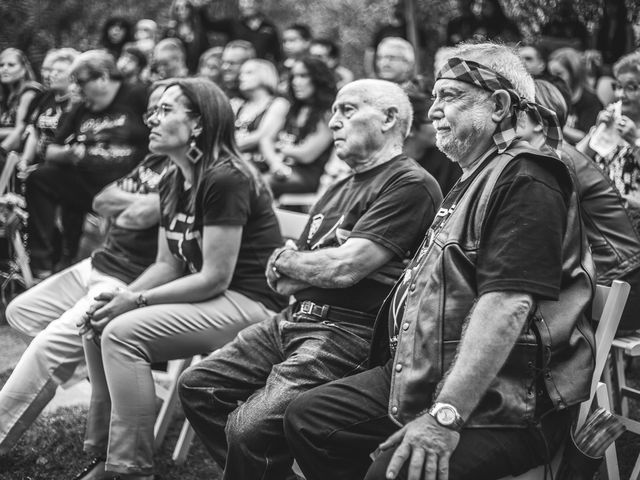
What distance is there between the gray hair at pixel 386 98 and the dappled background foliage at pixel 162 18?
5.83 m

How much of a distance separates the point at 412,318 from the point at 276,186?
13.9 feet

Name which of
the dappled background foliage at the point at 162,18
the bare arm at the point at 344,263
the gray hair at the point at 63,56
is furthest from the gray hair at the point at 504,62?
the dappled background foliage at the point at 162,18

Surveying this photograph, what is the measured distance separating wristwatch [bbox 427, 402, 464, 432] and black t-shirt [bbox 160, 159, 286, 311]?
59.7 inches

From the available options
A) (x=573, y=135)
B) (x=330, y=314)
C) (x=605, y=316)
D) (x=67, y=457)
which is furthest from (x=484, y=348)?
(x=573, y=135)

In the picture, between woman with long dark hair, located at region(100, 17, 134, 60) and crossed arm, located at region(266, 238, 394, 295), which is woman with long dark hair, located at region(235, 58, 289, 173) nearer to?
woman with long dark hair, located at region(100, 17, 134, 60)

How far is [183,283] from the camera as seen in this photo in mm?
3338

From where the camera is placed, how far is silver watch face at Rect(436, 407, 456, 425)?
2021mm

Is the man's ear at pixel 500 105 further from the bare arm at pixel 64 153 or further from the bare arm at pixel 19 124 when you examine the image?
the bare arm at pixel 19 124

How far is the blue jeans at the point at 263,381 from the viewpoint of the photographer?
8.75 ft

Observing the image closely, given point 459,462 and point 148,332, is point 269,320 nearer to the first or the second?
point 148,332

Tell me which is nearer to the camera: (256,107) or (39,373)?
(39,373)

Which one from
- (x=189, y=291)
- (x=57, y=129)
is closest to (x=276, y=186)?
(x=57, y=129)

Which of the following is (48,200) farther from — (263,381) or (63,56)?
(263,381)

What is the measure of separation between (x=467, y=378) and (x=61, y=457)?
7.38ft
